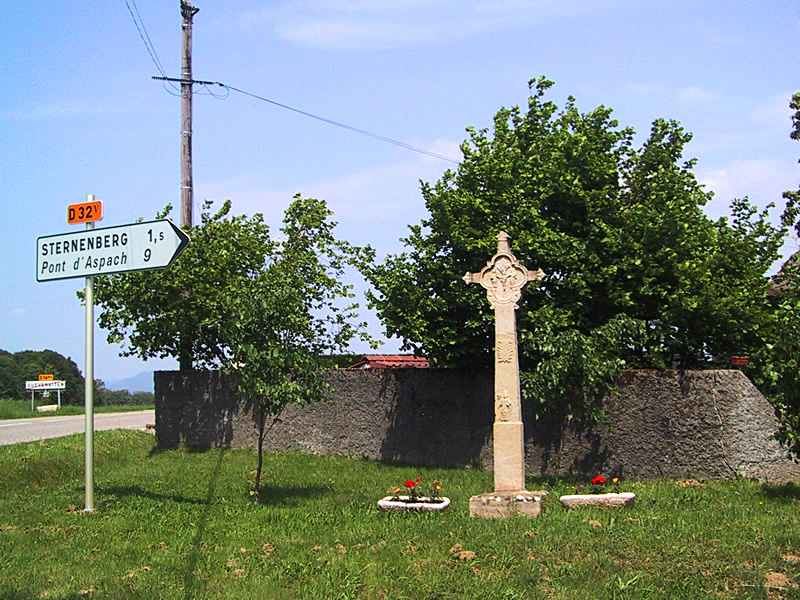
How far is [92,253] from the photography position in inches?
415

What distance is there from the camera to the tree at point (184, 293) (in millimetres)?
18875

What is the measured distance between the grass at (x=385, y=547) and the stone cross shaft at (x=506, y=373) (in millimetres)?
670

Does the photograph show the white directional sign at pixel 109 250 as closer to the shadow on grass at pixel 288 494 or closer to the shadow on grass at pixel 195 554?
the shadow on grass at pixel 195 554

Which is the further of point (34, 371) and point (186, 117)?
point (34, 371)

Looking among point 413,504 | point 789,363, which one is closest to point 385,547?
point 413,504

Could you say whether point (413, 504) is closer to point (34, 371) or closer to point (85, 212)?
point (85, 212)

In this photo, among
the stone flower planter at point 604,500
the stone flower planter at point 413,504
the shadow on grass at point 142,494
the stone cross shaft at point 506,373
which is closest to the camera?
the stone flower planter at point 604,500

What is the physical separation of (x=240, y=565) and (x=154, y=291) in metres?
11.9

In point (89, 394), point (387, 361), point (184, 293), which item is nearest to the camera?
point (89, 394)

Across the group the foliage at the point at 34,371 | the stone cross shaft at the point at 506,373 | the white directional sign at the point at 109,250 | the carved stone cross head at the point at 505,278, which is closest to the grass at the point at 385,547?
the stone cross shaft at the point at 506,373

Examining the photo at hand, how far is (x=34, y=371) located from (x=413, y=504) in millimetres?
63128

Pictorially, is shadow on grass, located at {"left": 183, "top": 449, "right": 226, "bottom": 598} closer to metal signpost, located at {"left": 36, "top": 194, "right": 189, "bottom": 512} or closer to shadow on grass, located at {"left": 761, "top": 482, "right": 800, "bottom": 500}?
metal signpost, located at {"left": 36, "top": 194, "right": 189, "bottom": 512}

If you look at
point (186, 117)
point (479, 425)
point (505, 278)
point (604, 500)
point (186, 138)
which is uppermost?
point (186, 117)

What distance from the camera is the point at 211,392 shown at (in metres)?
20.0
